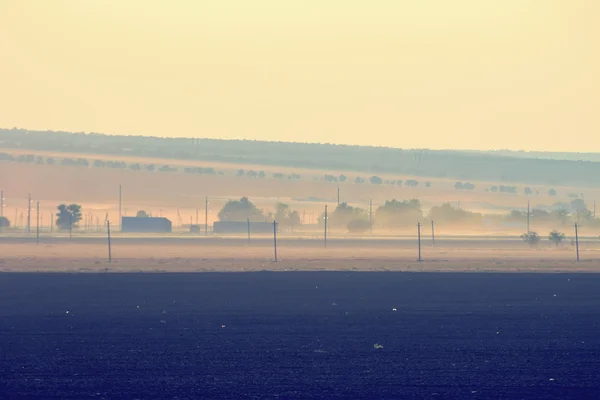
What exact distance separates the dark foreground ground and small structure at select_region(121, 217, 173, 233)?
7438 cm

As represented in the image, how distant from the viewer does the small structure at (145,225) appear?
114m

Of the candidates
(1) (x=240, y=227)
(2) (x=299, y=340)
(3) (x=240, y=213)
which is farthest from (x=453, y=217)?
(2) (x=299, y=340)

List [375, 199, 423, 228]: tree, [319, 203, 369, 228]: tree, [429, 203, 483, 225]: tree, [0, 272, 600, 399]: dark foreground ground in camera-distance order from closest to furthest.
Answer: [0, 272, 600, 399]: dark foreground ground, [319, 203, 369, 228]: tree, [375, 199, 423, 228]: tree, [429, 203, 483, 225]: tree

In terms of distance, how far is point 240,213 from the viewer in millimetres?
143375

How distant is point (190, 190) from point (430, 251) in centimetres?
12395

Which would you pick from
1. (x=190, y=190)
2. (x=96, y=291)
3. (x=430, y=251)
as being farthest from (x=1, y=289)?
(x=190, y=190)

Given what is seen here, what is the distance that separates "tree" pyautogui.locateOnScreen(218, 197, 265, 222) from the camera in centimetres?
14138

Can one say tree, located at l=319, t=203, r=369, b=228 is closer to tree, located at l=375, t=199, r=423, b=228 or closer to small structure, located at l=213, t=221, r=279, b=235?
tree, located at l=375, t=199, r=423, b=228

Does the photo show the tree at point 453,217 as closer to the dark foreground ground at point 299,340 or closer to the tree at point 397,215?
the tree at point 397,215

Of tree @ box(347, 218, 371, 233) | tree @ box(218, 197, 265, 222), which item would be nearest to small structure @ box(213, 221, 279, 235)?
tree @ box(347, 218, 371, 233)

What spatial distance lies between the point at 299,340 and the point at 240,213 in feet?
391

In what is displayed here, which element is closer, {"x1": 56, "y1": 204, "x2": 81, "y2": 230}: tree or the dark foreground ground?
the dark foreground ground

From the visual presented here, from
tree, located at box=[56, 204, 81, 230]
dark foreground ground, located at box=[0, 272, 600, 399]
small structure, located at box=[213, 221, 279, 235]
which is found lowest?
dark foreground ground, located at box=[0, 272, 600, 399]

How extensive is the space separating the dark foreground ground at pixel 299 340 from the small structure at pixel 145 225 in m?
74.4
